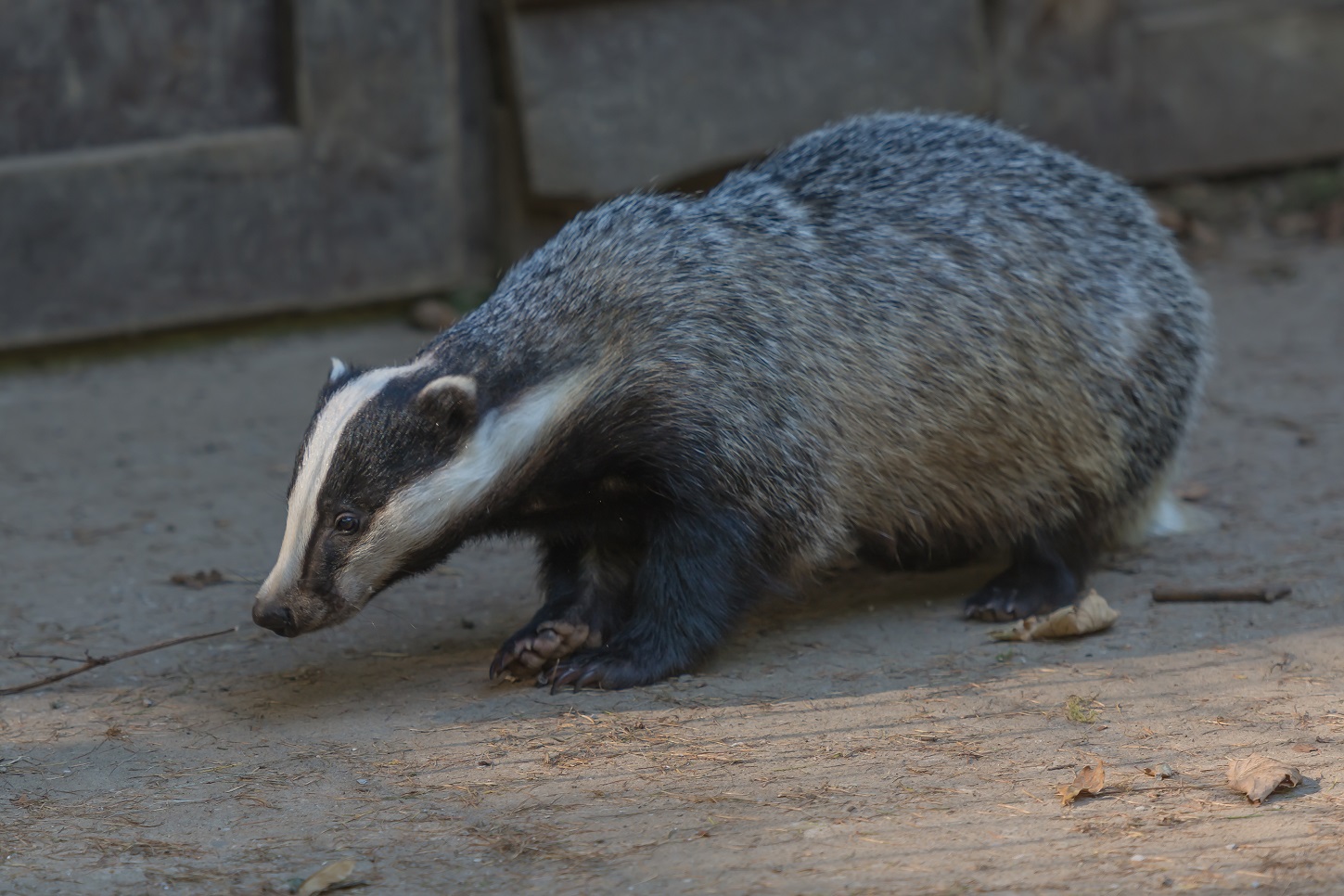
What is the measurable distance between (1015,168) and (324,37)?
416 cm

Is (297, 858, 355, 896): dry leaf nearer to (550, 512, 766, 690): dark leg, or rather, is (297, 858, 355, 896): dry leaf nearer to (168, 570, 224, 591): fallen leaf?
(550, 512, 766, 690): dark leg

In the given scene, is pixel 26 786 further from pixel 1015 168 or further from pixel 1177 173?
pixel 1177 173

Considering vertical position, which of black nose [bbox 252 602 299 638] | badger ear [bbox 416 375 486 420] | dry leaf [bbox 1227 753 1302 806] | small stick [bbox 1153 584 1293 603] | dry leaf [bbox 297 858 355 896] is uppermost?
badger ear [bbox 416 375 486 420]

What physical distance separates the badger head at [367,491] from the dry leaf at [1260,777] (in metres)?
2.22

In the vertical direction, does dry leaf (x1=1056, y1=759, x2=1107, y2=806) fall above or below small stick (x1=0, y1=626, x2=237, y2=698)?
above

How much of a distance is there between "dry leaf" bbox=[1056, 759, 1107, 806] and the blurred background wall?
202 inches

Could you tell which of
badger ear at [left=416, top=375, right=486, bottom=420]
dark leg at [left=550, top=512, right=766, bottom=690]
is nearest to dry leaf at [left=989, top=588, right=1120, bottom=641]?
dark leg at [left=550, top=512, right=766, bottom=690]

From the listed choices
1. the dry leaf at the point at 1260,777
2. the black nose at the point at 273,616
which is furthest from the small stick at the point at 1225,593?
the black nose at the point at 273,616

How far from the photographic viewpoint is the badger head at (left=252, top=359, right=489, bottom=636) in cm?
446

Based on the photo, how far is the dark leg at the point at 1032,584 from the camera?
17.7 feet

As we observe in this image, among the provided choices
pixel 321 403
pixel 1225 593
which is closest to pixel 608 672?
pixel 321 403

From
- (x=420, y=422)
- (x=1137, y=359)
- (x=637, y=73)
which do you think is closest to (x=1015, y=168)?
(x=1137, y=359)

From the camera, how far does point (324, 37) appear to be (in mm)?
8336

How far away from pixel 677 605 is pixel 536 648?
1.50ft
